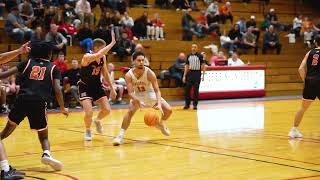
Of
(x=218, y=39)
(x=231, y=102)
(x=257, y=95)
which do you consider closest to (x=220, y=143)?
(x=231, y=102)

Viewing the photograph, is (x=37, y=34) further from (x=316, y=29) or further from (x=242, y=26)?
(x=316, y=29)

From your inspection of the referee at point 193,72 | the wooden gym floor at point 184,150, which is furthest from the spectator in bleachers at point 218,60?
the wooden gym floor at point 184,150

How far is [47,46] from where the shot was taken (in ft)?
25.6

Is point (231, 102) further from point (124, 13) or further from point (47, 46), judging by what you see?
point (47, 46)

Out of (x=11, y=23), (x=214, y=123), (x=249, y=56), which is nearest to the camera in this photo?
(x=214, y=123)

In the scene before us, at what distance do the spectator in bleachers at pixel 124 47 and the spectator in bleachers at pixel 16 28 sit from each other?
3.65 metres

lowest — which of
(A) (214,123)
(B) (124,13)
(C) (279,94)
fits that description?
(C) (279,94)

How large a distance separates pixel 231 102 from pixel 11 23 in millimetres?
8397

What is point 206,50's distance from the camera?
2541 centimetres

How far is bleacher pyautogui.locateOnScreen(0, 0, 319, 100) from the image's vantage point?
21.6 meters

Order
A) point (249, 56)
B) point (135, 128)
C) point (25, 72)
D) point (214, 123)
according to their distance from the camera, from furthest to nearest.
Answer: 1. point (249, 56)
2. point (214, 123)
3. point (135, 128)
4. point (25, 72)

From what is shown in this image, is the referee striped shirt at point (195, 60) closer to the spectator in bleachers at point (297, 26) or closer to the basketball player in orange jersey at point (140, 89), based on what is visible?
the basketball player in orange jersey at point (140, 89)

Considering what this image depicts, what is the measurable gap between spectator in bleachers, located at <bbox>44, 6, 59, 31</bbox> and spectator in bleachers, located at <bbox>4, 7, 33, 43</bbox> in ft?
4.05

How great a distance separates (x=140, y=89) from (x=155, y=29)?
1457 cm
